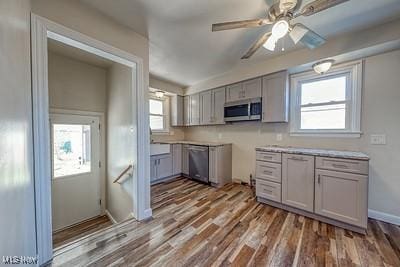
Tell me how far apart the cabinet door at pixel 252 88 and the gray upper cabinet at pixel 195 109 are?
4.73ft

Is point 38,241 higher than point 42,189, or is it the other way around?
point 42,189

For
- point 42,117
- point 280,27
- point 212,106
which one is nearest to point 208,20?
point 280,27

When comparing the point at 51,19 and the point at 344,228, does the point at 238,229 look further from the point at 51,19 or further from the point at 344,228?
the point at 51,19

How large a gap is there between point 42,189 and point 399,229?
404 cm

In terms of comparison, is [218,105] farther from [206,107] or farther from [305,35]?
[305,35]

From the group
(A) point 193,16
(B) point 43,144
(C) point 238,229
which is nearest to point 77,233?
(B) point 43,144

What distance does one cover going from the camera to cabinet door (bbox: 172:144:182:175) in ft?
14.3

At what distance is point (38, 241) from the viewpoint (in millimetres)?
1497

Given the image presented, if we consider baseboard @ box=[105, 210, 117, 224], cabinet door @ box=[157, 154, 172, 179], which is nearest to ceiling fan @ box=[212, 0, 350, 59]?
cabinet door @ box=[157, 154, 172, 179]

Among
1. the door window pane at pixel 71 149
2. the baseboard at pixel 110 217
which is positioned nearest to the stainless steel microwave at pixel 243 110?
the door window pane at pixel 71 149

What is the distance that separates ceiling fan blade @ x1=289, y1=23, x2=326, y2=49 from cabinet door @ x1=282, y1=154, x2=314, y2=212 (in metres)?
1.48

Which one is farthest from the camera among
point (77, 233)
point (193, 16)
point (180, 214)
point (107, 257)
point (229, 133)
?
point (229, 133)

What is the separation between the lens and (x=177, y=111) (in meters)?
4.81

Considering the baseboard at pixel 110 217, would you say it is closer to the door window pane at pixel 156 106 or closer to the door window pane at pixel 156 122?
the door window pane at pixel 156 122
